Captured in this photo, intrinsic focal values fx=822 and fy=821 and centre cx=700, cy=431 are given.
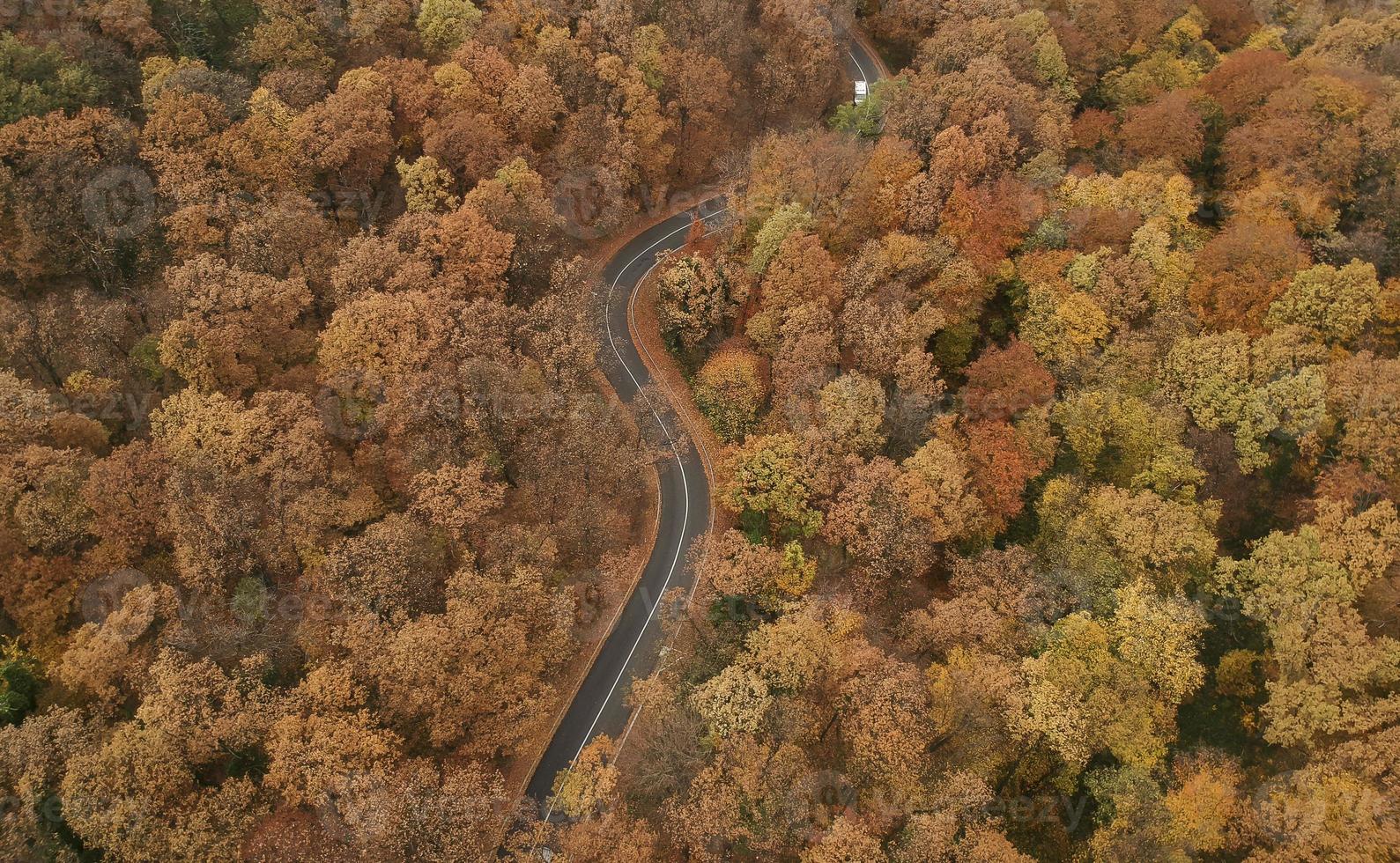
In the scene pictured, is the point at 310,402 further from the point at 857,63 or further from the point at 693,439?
the point at 857,63

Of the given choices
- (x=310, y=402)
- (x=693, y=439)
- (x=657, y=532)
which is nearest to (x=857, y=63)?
(x=693, y=439)

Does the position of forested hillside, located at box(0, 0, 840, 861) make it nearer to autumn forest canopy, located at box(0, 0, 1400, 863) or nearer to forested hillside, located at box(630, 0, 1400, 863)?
autumn forest canopy, located at box(0, 0, 1400, 863)

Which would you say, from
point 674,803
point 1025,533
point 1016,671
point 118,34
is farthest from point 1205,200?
point 118,34

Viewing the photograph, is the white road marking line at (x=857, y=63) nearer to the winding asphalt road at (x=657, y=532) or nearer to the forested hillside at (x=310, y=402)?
the forested hillside at (x=310, y=402)

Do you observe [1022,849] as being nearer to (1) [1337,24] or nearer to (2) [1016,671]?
(2) [1016,671]

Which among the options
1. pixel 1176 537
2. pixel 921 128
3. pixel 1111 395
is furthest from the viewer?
pixel 921 128
